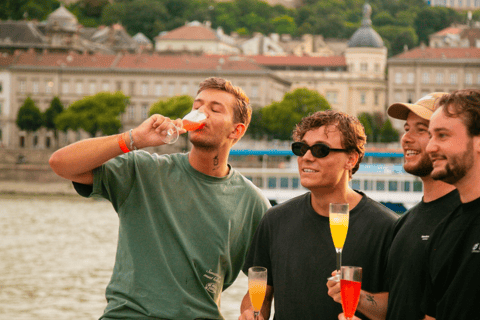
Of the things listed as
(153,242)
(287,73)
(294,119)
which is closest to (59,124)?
(294,119)

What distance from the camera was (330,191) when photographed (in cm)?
307

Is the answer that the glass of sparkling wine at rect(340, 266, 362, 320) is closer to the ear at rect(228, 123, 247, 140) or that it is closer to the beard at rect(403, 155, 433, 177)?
the beard at rect(403, 155, 433, 177)

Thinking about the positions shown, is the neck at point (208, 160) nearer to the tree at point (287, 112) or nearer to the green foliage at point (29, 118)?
the tree at point (287, 112)

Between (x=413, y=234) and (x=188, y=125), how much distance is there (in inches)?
37.7

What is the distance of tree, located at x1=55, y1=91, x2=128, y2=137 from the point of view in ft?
185

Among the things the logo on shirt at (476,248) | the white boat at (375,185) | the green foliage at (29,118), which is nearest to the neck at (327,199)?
the logo on shirt at (476,248)

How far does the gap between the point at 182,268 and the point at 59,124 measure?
55.4m

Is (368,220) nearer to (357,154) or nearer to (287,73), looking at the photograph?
(357,154)

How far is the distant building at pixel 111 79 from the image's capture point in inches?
2606

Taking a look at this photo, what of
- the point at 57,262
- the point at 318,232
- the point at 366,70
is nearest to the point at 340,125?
the point at 318,232

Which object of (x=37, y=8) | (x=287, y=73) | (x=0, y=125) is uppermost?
(x=37, y=8)

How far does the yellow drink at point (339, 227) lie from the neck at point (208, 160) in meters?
0.76

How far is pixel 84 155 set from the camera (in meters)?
3.03

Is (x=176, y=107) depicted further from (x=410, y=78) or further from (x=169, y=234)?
(x=169, y=234)
